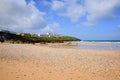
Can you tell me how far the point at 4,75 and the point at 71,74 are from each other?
3631 millimetres

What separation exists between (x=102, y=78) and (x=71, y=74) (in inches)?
67.6

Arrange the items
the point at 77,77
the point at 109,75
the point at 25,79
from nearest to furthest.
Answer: the point at 25,79
the point at 77,77
the point at 109,75

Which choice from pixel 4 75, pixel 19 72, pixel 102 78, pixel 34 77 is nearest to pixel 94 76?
pixel 102 78

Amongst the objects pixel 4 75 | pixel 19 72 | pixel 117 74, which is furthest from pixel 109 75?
pixel 4 75

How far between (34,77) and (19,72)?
4.20ft

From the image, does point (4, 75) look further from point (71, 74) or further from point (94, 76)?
point (94, 76)

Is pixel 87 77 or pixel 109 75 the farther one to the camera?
pixel 109 75

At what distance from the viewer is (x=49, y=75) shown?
9.77 meters

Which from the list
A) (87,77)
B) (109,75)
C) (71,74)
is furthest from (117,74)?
(71,74)

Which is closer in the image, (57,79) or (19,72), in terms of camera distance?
(57,79)

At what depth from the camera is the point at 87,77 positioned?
9734 millimetres

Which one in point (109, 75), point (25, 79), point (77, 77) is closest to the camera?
point (25, 79)

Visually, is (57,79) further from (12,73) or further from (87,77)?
(12,73)

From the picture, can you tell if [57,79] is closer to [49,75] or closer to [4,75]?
[49,75]
